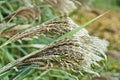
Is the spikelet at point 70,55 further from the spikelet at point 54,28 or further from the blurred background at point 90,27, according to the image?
the blurred background at point 90,27

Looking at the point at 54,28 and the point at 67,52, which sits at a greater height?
the point at 54,28

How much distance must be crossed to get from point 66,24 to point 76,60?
0.19 m

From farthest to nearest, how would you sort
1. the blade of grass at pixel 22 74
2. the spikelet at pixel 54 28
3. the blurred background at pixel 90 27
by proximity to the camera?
the blurred background at pixel 90 27
the blade of grass at pixel 22 74
the spikelet at pixel 54 28

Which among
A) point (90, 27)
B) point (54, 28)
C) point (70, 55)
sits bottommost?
point (70, 55)

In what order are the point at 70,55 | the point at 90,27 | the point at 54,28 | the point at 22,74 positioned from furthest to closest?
the point at 90,27, the point at 22,74, the point at 54,28, the point at 70,55

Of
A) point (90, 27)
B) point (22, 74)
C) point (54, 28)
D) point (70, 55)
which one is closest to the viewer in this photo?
point (70, 55)

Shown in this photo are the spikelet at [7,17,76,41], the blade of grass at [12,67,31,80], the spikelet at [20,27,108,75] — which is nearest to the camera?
the spikelet at [20,27,108,75]

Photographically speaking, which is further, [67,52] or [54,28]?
[54,28]

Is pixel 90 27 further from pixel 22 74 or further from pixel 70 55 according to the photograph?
pixel 70 55

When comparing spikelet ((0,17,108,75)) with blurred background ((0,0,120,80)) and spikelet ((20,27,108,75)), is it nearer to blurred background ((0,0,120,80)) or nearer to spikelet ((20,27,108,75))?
spikelet ((20,27,108,75))

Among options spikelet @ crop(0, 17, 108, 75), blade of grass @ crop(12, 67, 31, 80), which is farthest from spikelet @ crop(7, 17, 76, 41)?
blade of grass @ crop(12, 67, 31, 80)

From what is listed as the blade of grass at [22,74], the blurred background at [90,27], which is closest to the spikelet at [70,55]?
the blade of grass at [22,74]

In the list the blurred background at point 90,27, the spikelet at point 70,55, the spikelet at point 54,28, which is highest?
the blurred background at point 90,27

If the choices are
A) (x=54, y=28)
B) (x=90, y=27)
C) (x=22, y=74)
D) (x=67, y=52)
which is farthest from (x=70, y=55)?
(x=90, y=27)
